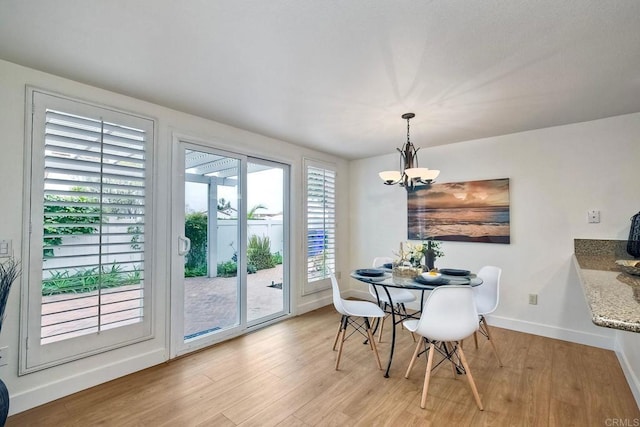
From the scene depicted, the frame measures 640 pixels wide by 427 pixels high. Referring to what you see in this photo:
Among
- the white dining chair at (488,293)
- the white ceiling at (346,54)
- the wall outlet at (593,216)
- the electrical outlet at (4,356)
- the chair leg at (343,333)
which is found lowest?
the chair leg at (343,333)

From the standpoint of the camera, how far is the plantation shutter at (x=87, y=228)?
2.12m

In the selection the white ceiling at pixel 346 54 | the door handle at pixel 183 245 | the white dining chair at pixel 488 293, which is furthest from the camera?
the door handle at pixel 183 245

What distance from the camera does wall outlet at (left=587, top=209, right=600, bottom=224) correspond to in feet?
9.94

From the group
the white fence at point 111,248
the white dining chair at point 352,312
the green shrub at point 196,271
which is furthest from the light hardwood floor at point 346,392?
the white fence at point 111,248

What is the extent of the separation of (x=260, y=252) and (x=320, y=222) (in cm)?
114

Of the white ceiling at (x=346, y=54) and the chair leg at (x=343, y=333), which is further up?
the white ceiling at (x=346, y=54)

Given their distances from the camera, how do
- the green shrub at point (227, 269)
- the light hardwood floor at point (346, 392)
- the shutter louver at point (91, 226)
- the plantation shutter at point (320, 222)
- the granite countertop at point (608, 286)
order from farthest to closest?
the plantation shutter at point (320, 222), the green shrub at point (227, 269), the shutter louver at point (91, 226), the light hardwood floor at point (346, 392), the granite countertop at point (608, 286)

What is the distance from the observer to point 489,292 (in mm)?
2816

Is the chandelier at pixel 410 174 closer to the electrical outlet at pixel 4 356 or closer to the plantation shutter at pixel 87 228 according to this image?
the plantation shutter at pixel 87 228

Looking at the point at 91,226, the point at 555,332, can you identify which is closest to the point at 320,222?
the point at 91,226

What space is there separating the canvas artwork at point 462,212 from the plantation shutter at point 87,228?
3.42 meters

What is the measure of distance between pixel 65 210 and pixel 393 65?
2647 mm

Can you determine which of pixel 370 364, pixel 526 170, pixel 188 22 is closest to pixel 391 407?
pixel 370 364

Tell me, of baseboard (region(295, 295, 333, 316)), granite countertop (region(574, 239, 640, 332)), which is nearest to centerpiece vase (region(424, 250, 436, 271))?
granite countertop (region(574, 239, 640, 332))
